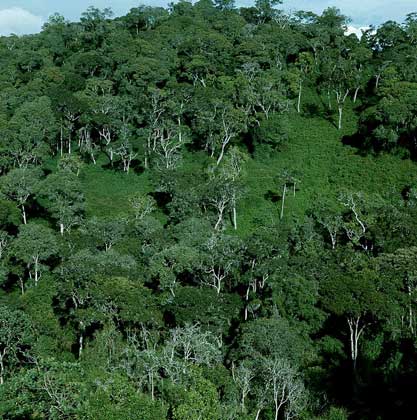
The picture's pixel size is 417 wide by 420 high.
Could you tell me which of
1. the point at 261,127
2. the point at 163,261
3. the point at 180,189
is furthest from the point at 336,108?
the point at 163,261

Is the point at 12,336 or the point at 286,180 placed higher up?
the point at 286,180

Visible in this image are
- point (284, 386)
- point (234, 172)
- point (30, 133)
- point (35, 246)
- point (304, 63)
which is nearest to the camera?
point (284, 386)

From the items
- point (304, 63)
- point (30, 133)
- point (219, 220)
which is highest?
point (304, 63)

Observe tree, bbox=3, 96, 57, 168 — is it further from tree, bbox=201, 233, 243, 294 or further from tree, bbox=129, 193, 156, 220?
tree, bbox=201, 233, 243, 294

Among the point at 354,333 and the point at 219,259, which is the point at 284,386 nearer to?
the point at 354,333

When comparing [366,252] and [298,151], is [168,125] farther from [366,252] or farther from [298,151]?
[366,252]

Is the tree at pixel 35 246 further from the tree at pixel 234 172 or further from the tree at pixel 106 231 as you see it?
the tree at pixel 234 172

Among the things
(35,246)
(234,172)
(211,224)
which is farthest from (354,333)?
(35,246)
